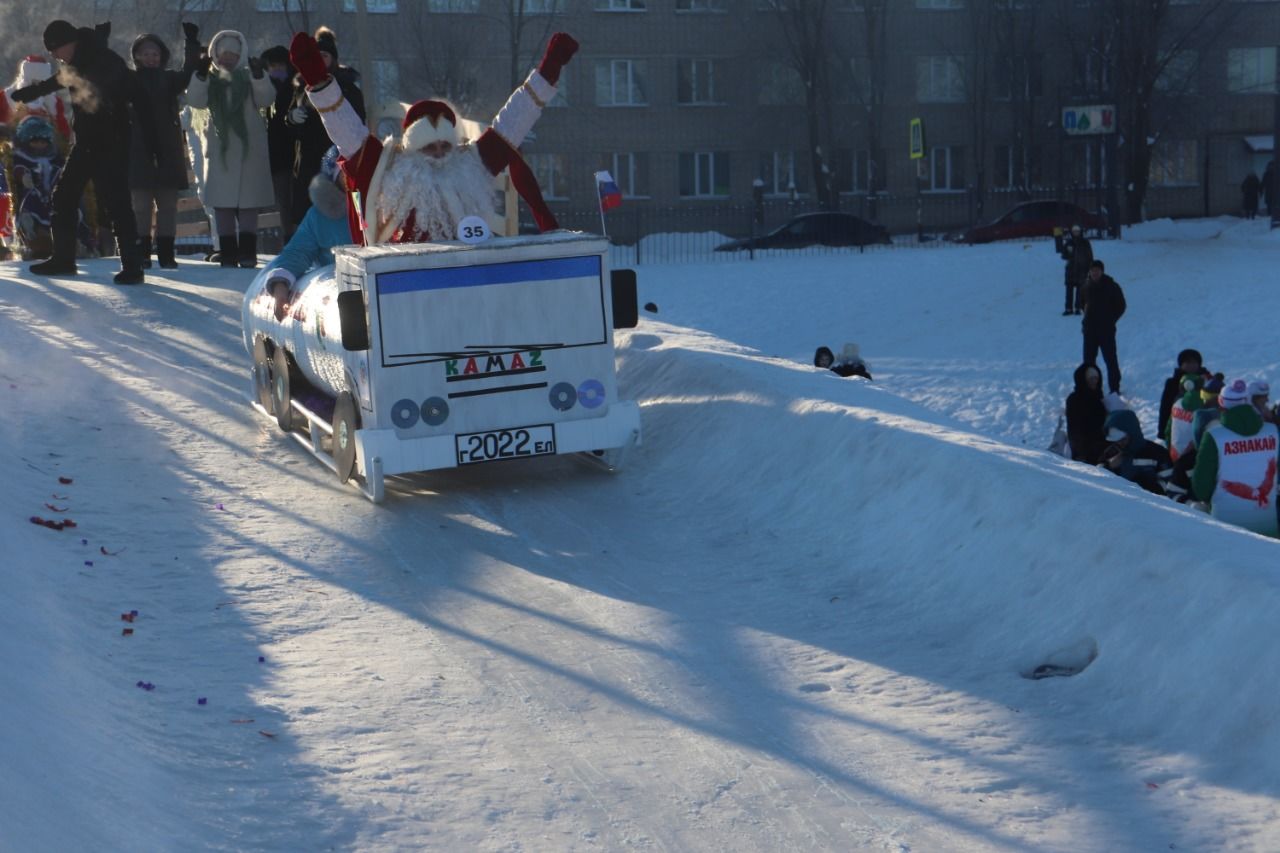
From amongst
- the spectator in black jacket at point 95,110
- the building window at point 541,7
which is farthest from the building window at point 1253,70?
the spectator in black jacket at point 95,110

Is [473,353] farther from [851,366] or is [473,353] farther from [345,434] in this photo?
[851,366]

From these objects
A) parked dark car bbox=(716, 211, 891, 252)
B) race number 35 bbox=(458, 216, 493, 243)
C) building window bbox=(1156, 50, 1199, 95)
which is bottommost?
parked dark car bbox=(716, 211, 891, 252)

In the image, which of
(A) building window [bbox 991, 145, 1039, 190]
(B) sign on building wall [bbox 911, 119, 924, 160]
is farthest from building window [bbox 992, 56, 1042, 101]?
(B) sign on building wall [bbox 911, 119, 924, 160]

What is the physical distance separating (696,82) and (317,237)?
4968 cm

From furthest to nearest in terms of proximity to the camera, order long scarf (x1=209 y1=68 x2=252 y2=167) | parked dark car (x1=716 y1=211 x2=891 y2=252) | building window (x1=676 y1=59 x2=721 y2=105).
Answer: building window (x1=676 y1=59 x2=721 y2=105) < parked dark car (x1=716 y1=211 x2=891 y2=252) < long scarf (x1=209 y1=68 x2=252 y2=167)

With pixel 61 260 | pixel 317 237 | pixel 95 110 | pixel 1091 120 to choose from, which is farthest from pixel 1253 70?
pixel 317 237

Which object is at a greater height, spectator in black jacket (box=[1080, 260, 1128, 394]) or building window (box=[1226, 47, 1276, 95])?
building window (box=[1226, 47, 1276, 95])

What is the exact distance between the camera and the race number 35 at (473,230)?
9.84m

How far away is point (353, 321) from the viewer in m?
9.27

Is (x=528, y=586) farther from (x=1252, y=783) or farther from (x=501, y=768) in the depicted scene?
(x=1252, y=783)

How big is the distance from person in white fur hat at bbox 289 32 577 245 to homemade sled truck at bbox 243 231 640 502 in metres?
0.67

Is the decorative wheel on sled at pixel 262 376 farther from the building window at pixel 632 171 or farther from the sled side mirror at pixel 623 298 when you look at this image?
the building window at pixel 632 171

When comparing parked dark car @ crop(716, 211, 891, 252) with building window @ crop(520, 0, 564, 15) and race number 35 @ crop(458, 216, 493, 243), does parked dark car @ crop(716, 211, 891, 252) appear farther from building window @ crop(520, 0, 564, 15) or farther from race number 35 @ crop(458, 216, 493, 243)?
race number 35 @ crop(458, 216, 493, 243)

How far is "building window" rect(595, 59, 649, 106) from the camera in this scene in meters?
59.1
